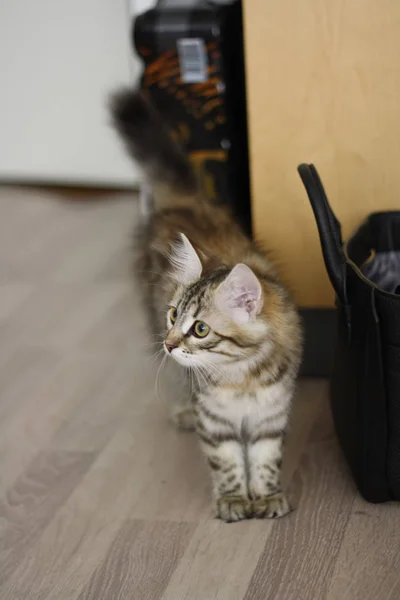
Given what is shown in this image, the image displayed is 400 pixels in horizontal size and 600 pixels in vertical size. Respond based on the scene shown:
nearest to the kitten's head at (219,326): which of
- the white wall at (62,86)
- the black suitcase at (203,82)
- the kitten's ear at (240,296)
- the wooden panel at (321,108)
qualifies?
the kitten's ear at (240,296)

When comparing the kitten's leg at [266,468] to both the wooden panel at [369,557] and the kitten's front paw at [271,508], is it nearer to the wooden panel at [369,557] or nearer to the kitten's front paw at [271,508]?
the kitten's front paw at [271,508]

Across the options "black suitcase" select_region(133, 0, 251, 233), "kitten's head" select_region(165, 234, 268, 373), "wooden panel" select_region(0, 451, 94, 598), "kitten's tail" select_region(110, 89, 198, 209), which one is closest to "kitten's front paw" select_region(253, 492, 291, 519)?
"kitten's head" select_region(165, 234, 268, 373)

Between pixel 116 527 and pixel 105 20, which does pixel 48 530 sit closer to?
pixel 116 527

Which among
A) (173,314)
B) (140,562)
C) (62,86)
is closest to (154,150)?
(173,314)

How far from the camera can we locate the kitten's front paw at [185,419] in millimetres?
1855

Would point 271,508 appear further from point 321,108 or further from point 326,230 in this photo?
point 321,108

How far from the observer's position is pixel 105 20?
3156 millimetres

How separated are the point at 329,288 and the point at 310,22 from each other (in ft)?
1.86

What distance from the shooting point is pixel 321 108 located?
1708 millimetres

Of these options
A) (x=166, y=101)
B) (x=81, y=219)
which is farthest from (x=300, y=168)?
(x=81, y=219)

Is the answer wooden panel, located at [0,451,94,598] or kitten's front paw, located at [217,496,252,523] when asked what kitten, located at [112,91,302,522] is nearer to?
kitten's front paw, located at [217,496,252,523]

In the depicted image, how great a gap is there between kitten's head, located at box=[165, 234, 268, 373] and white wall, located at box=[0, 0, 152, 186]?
70.8 inches

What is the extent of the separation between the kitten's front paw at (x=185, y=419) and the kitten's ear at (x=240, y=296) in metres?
0.47

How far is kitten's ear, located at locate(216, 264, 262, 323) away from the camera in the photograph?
140cm
